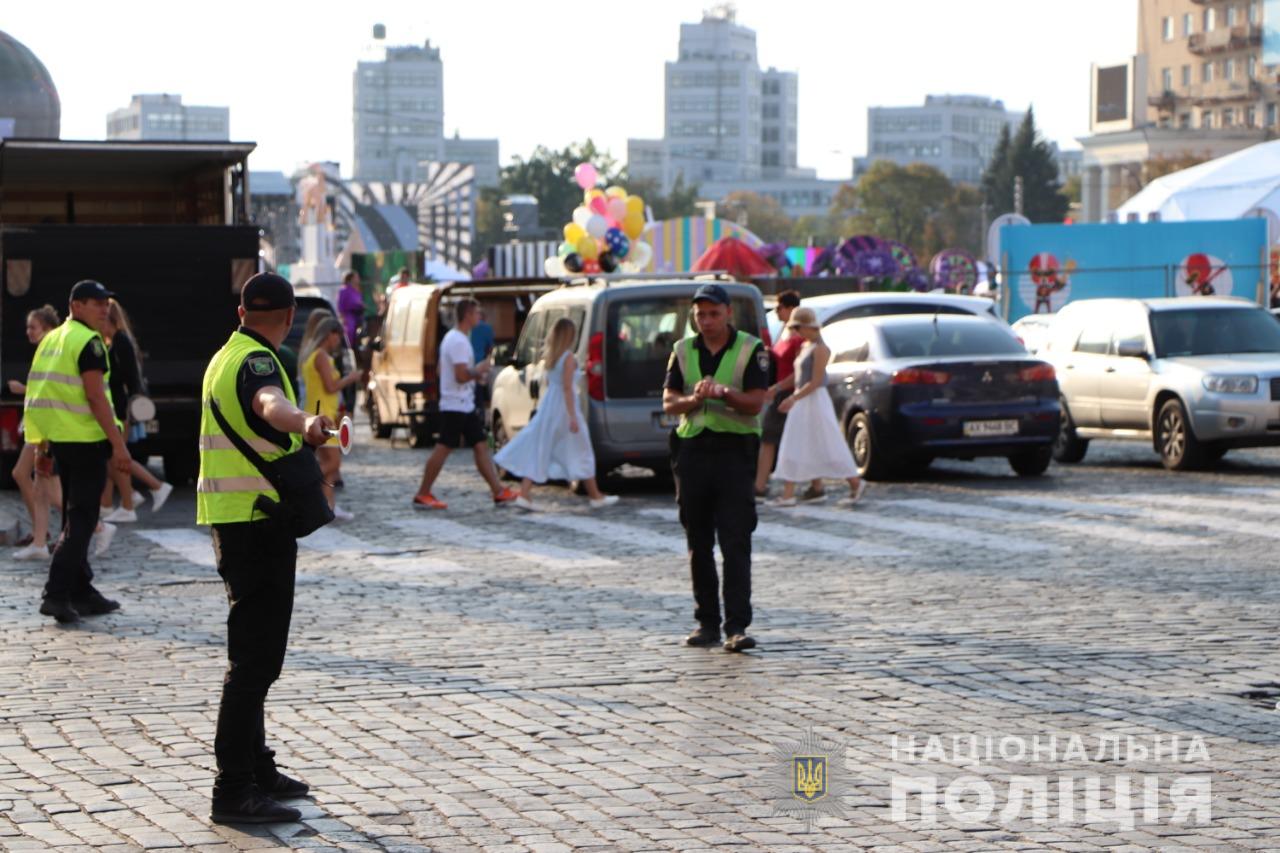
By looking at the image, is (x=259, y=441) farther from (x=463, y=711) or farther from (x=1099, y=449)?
(x=1099, y=449)

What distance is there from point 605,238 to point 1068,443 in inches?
480

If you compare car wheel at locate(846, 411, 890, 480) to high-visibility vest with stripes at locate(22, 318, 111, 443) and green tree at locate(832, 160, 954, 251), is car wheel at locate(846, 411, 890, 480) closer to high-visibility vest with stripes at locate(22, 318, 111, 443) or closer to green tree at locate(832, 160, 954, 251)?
high-visibility vest with stripes at locate(22, 318, 111, 443)

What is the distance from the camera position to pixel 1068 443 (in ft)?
70.4

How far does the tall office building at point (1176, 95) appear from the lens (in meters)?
130

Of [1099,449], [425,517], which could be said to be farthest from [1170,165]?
[425,517]

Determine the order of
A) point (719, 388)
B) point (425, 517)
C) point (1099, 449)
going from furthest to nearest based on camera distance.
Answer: point (1099, 449) → point (425, 517) → point (719, 388)

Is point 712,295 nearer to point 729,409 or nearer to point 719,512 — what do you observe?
point 729,409

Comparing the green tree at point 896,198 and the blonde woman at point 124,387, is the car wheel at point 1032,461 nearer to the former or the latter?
the blonde woman at point 124,387

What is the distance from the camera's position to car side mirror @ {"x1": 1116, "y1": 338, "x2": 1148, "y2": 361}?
20344 mm

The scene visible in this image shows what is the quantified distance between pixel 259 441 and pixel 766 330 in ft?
39.4

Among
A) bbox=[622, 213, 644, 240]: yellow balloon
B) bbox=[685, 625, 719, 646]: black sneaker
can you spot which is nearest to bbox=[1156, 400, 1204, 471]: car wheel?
bbox=[685, 625, 719, 646]: black sneaker

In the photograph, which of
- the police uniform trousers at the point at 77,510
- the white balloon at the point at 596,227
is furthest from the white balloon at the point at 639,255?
the police uniform trousers at the point at 77,510

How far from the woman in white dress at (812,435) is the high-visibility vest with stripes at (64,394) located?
6988mm

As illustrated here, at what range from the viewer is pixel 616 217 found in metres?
32.7
